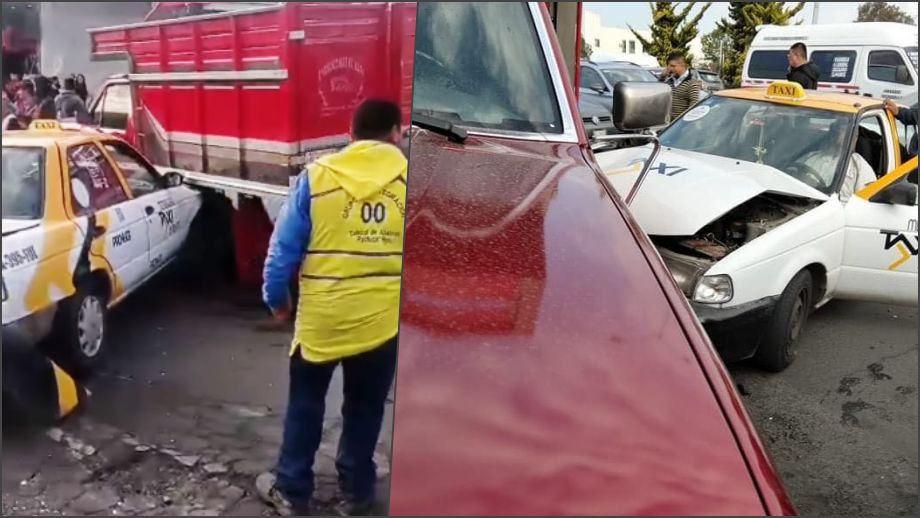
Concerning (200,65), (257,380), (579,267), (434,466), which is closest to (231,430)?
(257,380)

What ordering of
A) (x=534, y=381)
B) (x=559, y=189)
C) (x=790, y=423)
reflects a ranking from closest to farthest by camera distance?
(x=534, y=381) < (x=559, y=189) < (x=790, y=423)

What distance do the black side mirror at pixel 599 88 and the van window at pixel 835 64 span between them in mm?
4250

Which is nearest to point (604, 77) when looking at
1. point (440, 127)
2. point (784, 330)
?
point (784, 330)

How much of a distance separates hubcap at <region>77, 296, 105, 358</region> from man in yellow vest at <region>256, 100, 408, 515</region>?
0.29 metres

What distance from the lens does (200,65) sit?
1.28 m

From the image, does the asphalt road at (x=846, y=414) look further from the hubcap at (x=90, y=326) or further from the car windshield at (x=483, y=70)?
the hubcap at (x=90, y=326)

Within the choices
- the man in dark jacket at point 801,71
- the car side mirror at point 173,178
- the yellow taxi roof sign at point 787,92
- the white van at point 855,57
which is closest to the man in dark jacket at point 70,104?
the car side mirror at point 173,178

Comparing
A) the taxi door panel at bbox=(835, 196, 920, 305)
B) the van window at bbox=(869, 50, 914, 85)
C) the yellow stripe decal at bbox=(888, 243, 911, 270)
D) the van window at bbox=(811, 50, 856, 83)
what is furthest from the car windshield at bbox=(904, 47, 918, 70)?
the yellow stripe decal at bbox=(888, 243, 911, 270)

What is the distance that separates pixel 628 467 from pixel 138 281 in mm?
912

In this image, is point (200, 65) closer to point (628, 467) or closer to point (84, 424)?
point (84, 424)

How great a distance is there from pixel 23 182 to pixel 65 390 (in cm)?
35

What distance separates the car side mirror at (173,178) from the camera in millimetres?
1301

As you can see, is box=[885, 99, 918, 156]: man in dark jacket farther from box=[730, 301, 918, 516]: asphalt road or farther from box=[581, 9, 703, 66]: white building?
box=[581, 9, 703, 66]: white building

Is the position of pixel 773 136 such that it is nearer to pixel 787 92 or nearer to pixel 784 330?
pixel 787 92
